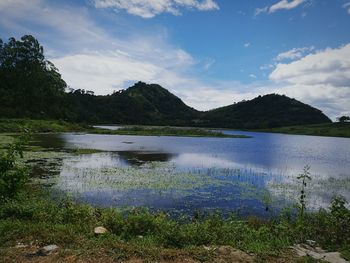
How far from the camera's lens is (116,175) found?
1251 inches

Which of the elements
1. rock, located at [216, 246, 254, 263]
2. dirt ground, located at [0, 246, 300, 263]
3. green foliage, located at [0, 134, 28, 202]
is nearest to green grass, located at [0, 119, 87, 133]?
green foliage, located at [0, 134, 28, 202]

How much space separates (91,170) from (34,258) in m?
25.5

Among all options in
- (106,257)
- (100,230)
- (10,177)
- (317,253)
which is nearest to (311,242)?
(317,253)

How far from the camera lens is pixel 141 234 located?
12000 mm

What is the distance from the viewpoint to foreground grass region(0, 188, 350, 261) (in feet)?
33.1

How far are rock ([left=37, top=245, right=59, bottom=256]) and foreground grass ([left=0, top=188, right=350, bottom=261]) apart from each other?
1.12 ft

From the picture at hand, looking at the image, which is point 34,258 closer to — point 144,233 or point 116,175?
point 144,233

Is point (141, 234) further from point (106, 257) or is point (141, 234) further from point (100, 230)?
point (106, 257)

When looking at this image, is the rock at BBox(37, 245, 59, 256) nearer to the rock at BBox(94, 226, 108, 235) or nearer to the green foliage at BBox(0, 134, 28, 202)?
the rock at BBox(94, 226, 108, 235)

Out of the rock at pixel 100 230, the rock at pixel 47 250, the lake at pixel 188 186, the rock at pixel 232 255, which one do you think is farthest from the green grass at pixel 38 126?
the rock at pixel 232 255

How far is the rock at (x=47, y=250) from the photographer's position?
30.9 feet

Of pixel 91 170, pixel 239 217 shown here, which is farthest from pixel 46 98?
pixel 239 217

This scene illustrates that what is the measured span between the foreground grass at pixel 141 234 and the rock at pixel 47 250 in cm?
34

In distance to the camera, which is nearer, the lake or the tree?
the lake
